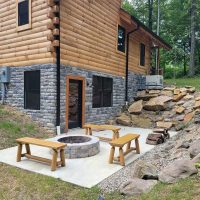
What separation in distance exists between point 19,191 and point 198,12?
1156 inches

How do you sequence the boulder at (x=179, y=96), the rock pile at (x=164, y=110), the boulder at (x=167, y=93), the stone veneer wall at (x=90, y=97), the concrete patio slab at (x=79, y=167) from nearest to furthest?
the concrete patio slab at (x=79, y=167) < the stone veneer wall at (x=90, y=97) < the rock pile at (x=164, y=110) < the boulder at (x=179, y=96) < the boulder at (x=167, y=93)

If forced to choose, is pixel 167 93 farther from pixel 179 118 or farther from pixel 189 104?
pixel 179 118

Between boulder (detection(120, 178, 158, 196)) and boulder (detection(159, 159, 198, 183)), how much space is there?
229 millimetres

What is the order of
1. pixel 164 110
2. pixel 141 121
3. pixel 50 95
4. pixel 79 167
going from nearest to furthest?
1. pixel 79 167
2. pixel 50 95
3. pixel 141 121
4. pixel 164 110

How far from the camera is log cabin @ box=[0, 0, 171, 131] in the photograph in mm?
9578

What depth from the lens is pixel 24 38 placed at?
10.4 metres

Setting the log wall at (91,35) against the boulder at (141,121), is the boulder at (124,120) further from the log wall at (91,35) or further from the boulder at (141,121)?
the log wall at (91,35)

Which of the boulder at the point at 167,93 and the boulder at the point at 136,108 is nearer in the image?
the boulder at the point at 136,108

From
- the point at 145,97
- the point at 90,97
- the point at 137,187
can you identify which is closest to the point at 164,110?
the point at 145,97

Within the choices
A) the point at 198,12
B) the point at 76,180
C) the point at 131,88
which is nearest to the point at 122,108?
the point at 131,88

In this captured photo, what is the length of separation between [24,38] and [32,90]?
220 centimetres

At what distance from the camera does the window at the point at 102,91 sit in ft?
40.0

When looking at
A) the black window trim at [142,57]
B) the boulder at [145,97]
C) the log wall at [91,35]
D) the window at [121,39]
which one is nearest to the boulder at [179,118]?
the boulder at [145,97]

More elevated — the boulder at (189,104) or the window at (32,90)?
the window at (32,90)
